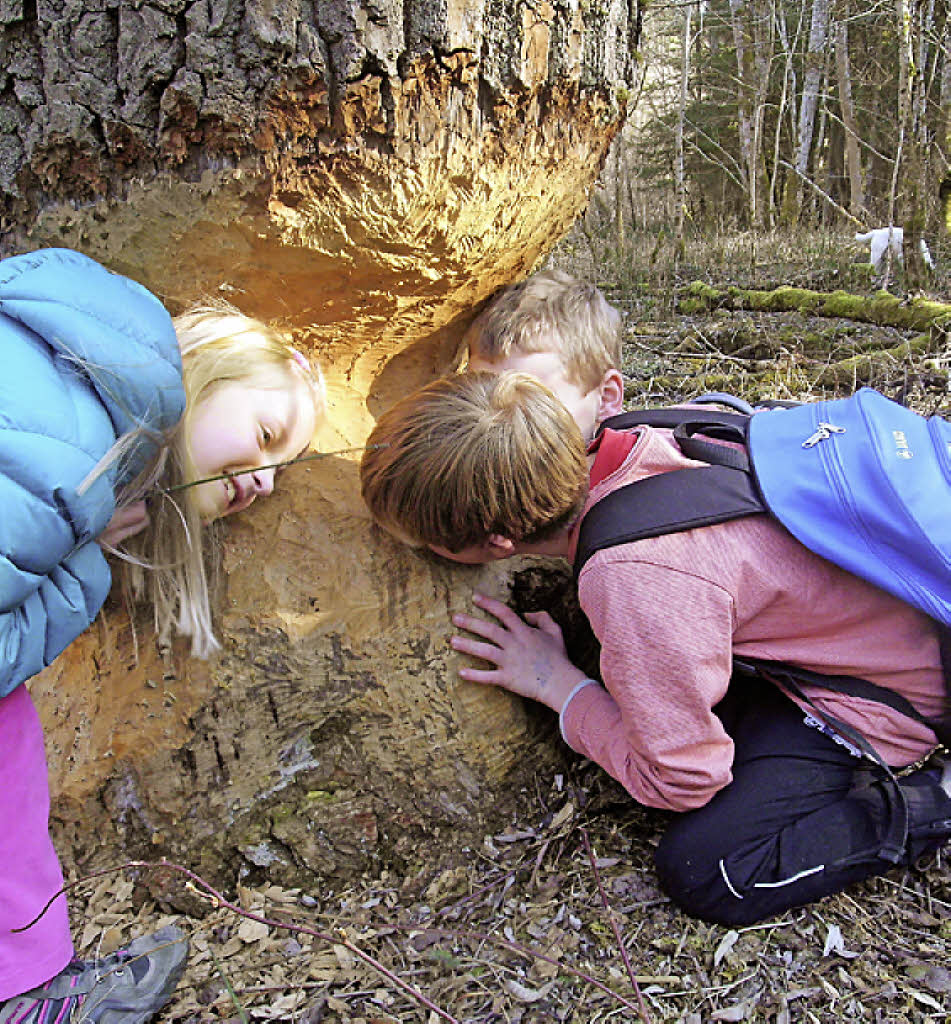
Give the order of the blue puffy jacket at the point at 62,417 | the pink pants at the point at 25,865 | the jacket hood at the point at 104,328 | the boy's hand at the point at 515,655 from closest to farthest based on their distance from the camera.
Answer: the blue puffy jacket at the point at 62,417 < the jacket hood at the point at 104,328 < the pink pants at the point at 25,865 < the boy's hand at the point at 515,655

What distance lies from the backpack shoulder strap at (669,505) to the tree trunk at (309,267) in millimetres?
501

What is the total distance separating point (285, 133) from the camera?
164cm

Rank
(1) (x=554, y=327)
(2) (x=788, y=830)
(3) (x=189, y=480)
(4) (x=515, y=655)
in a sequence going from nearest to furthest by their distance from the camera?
(3) (x=189, y=480), (2) (x=788, y=830), (4) (x=515, y=655), (1) (x=554, y=327)

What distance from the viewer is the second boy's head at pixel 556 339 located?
7.31 ft

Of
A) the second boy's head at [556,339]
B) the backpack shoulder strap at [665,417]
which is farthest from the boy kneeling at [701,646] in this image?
the second boy's head at [556,339]

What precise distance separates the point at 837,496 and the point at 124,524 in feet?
4.99

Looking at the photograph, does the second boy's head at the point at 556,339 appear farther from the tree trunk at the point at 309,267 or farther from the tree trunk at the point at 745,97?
the tree trunk at the point at 745,97

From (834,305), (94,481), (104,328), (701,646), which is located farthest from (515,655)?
(834,305)

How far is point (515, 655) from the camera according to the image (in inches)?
83.6

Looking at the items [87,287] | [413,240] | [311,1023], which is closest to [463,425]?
[413,240]

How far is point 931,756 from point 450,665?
4.19 feet

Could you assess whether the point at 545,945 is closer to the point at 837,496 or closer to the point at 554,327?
the point at 837,496

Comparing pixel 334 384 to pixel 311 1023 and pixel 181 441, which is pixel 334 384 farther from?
pixel 311 1023

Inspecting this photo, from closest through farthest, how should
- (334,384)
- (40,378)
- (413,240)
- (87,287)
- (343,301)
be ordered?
(40,378) → (87,287) → (413,240) → (343,301) → (334,384)
